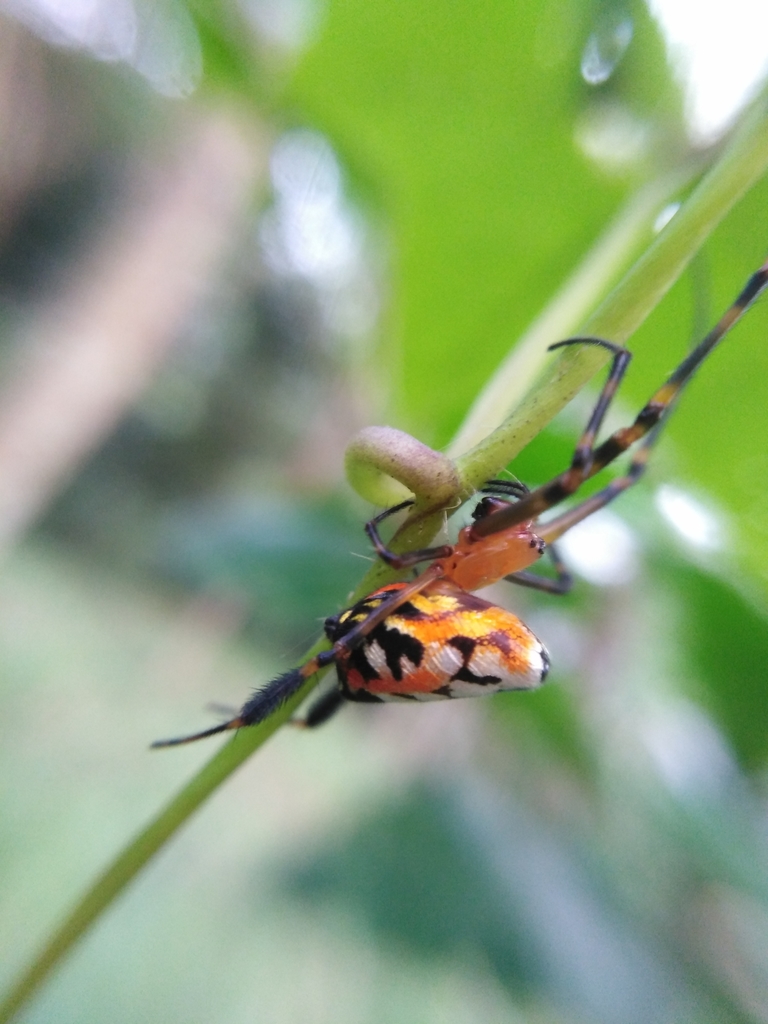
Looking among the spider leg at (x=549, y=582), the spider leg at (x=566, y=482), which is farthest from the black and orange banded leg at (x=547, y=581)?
the spider leg at (x=566, y=482)

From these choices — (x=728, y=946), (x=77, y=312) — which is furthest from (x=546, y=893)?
(x=77, y=312)

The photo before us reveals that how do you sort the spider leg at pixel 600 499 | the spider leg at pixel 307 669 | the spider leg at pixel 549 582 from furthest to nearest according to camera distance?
1. the spider leg at pixel 549 582
2. the spider leg at pixel 600 499
3. the spider leg at pixel 307 669

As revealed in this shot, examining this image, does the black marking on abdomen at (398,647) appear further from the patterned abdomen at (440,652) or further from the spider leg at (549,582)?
the spider leg at (549,582)

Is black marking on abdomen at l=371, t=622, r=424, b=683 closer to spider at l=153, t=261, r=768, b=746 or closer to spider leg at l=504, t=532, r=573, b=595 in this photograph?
spider at l=153, t=261, r=768, b=746

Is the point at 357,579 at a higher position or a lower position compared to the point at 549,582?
lower

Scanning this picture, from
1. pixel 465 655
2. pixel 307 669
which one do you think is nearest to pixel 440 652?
pixel 465 655

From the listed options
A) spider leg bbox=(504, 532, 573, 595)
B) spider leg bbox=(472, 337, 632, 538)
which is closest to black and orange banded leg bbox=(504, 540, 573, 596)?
spider leg bbox=(504, 532, 573, 595)

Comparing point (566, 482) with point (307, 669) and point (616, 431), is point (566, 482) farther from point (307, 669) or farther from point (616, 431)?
point (307, 669)
